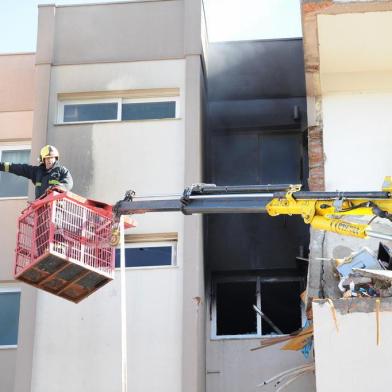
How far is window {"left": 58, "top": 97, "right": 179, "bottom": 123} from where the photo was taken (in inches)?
682

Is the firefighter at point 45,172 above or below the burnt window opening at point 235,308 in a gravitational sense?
above

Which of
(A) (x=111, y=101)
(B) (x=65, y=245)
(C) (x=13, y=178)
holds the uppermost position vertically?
(A) (x=111, y=101)

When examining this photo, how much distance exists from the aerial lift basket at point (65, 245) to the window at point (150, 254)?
3.35 metres

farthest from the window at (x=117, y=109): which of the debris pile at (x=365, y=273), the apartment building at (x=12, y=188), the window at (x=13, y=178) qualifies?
the debris pile at (x=365, y=273)

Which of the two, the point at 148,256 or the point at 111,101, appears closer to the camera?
the point at 148,256

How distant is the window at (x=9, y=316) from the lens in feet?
54.4

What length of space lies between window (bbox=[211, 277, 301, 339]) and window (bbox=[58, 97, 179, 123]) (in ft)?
9.93

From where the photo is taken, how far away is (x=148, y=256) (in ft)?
53.5

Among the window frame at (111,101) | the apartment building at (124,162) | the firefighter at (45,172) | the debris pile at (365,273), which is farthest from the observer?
the window frame at (111,101)

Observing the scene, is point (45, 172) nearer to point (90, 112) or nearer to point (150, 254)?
point (150, 254)

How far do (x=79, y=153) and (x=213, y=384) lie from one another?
4.31 metres

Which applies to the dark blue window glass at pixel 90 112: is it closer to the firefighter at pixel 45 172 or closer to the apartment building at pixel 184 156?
the apartment building at pixel 184 156

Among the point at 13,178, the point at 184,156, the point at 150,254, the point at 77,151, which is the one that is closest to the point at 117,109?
the point at 77,151

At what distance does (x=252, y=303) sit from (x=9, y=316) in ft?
13.3
